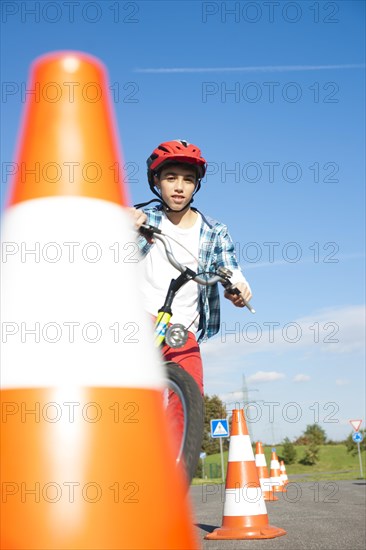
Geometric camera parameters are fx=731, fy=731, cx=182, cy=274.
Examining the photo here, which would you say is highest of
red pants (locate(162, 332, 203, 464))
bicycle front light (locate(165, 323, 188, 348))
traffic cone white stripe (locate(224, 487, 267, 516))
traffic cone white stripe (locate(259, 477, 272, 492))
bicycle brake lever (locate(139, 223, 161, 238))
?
bicycle brake lever (locate(139, 223, 161, 238))

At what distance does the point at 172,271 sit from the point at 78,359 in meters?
1.64

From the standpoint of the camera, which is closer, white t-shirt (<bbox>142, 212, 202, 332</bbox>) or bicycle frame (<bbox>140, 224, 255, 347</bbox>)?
bicycle frame (<bbox>140, 224, 255, 347</bbox>)

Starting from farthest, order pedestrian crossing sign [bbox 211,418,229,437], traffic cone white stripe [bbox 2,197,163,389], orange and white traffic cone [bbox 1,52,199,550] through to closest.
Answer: pedestrian crossing sign [bbox 211,418,229,437] < traffic cone white stripe [bbox 2,197,163,389] < orange and white traffic cone [bbox 1,52,199,550]

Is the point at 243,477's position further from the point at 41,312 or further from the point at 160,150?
the point at 41,312

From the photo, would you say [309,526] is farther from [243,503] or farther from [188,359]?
[188,359]

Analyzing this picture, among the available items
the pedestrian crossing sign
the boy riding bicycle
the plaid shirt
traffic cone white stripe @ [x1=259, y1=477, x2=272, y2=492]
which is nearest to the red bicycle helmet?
the boy riding bicycle

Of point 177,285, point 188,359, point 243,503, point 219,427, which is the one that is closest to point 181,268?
point 177,285

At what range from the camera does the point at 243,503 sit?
7.54 metres

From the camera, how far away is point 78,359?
106 inches

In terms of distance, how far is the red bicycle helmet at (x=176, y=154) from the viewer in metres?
4.10

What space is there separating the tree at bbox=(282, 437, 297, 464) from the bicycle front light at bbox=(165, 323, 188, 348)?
174ft

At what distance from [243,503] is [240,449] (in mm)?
583

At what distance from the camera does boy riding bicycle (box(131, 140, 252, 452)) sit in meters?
4.18

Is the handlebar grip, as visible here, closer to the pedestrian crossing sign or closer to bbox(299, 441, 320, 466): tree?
the pedestrian crossing sign
